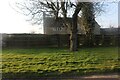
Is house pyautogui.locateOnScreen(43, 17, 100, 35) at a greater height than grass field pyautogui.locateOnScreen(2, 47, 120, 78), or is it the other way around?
house pyautogui.locateOnScreen(43, 17, 100, 35)

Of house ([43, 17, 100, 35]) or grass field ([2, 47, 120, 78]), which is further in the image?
house ([43, 17, 100, 35])

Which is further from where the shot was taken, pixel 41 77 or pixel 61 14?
pixel 61 14

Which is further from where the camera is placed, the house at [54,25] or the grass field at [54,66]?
the house at [54,25]

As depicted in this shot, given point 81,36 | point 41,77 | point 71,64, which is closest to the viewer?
point 41,77

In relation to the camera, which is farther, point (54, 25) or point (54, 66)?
point (54, 25)

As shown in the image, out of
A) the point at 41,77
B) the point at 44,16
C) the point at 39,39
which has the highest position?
the point at 44,16

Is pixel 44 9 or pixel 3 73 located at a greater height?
pixel 44 9

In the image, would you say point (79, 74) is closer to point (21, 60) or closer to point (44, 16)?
point (21, 60)

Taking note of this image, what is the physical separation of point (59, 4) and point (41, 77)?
433 cm

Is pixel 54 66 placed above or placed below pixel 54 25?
below

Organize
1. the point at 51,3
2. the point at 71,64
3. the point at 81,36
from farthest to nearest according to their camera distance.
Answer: the point at 81,36
the point at 51,3
the point at 71,64

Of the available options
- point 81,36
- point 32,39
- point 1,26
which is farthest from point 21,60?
point 81,36

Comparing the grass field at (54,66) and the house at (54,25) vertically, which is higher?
the house at (54,25)

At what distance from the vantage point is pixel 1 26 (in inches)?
223
